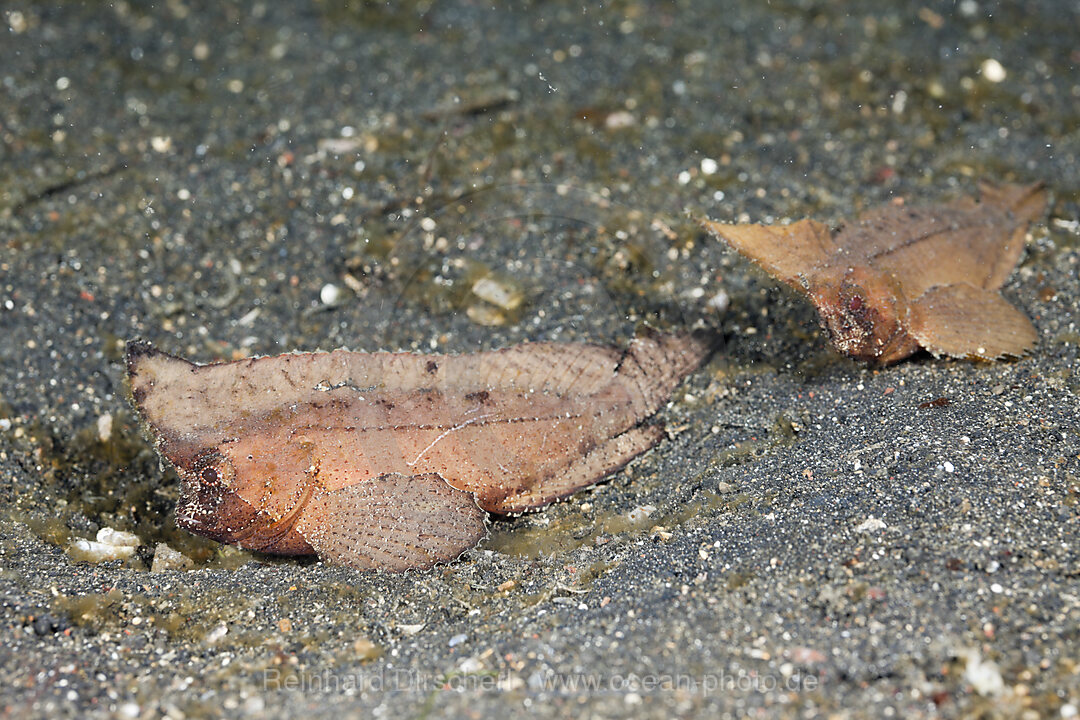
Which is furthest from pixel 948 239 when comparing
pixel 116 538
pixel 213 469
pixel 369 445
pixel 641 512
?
pixel 116 538

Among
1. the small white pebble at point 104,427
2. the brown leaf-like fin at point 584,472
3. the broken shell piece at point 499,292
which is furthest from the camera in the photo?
the broken shell piece at point 499,292

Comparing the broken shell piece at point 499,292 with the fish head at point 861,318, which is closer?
the fish head at point 861,318

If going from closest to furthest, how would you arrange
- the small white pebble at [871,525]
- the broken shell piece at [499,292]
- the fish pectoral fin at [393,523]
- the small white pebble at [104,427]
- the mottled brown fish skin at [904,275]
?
1. the small white pebble at [871,525]
2. the fish pectoral fin at [393,523]
3. the mottled brown fish skin at [904,275]
4. the small white pebble at [104,427]
5. the broken shell piece at [499,292]

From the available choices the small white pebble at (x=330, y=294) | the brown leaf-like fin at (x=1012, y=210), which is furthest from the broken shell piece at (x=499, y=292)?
the brown leaf-like fin at (x=1012, y=210)

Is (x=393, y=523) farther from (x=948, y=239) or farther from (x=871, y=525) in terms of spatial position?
(x=948, y=239)

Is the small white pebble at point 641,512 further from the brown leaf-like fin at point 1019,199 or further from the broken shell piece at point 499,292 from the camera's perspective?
the brown leaf-like fin at point 1019,199

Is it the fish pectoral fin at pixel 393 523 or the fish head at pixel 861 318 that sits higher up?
the fish head at pixel 861 318

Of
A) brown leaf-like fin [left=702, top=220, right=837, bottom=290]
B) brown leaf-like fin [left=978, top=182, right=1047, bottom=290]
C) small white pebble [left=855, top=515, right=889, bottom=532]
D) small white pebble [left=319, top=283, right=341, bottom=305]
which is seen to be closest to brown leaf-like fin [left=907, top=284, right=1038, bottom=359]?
brown leaf-like fin [left=978, top=182, right=1047, bottom=290]

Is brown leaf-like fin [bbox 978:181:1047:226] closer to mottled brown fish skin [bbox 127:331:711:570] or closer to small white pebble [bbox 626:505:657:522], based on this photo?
mottled brown fish skin [bbox 127:331:711:570]
